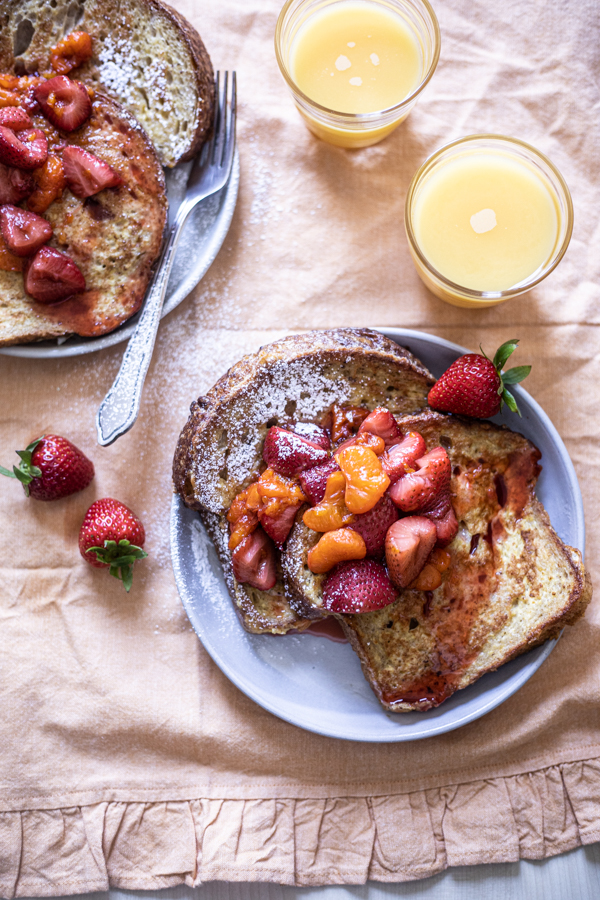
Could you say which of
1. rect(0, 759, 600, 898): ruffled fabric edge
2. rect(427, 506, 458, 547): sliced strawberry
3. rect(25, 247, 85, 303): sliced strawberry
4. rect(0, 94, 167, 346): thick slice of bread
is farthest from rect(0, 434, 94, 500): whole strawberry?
rect(427, 506, 458, 547): sliced strawberry

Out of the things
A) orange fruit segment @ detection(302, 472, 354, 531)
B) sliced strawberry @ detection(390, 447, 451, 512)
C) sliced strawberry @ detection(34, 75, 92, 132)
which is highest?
sliced strawberry @ detection(34, 75, 92, 132)

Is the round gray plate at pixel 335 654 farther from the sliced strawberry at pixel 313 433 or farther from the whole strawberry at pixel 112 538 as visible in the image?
the sliced strawberry at pixel 313 433

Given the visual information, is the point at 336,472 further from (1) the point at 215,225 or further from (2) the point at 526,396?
(1) the point at 215,225

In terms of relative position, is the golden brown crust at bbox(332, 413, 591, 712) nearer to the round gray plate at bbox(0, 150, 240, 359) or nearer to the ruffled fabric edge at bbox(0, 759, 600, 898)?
the ruffled fabric edge at bbox(0, 759, 600, 898)

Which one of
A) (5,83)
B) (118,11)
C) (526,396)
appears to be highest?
(118,11)

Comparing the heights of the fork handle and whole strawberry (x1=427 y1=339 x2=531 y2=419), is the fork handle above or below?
below

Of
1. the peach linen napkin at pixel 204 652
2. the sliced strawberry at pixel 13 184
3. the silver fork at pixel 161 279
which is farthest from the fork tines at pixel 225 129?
the sliced strawberry at pixel 13 184

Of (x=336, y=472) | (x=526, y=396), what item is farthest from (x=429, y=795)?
(x=526, y=396)
